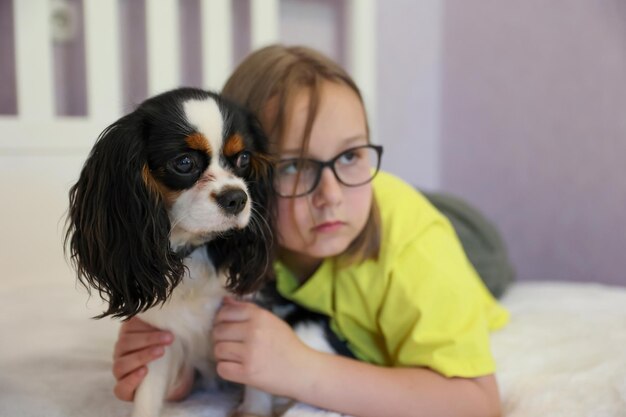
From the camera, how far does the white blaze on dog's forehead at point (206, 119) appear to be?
0.76m

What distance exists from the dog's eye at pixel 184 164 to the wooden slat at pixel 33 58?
93cm

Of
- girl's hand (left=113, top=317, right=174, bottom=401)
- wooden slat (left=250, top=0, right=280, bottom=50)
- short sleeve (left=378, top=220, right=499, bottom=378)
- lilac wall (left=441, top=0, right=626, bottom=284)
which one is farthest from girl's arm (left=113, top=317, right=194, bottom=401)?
lilac wall (left=441, top=0, right=626, bottom=284)

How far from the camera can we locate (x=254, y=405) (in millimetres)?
895

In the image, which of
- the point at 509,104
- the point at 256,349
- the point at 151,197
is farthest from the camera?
the point at 509,104

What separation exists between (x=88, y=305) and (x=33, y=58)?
2.04 feet

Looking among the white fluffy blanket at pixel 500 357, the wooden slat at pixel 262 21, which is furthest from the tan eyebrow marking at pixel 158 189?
the wooden slat at pixel 262 21

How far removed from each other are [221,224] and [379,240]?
334mm

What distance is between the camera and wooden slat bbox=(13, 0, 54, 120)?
57.8 inches

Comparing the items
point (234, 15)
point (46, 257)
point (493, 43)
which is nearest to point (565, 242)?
point (493, 43)

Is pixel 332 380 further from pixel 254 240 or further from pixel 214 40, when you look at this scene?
pixel 214 40

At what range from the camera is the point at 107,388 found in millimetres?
955

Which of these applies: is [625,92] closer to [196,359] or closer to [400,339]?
[400,339]

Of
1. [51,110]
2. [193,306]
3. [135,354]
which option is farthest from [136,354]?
[51,110]

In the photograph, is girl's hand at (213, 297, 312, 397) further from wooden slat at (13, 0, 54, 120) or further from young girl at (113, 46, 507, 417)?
wooden slat at (13, 0, 54, 120)
